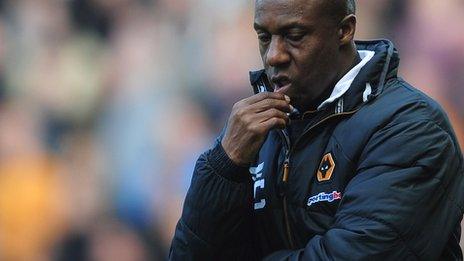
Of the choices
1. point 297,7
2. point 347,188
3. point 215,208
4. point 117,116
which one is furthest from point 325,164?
point 117,116

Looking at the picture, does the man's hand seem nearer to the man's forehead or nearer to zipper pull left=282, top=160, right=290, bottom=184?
zipper pull left=282, top=160, right=290, bottom=184

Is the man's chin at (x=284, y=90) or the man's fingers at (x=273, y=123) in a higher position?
the man's chin at (x=284, y=90)

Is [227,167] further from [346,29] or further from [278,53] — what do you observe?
[346,29]

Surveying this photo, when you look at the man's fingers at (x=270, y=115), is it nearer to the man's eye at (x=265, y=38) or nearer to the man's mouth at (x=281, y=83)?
the man's mouth at (x=281, y=83)

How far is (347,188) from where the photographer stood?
231 centimetres

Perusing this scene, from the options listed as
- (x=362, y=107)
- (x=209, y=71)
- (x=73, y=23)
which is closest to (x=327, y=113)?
(x=362, y=107)

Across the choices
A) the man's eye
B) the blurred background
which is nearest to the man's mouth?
the man's eye

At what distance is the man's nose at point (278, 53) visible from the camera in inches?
96.4

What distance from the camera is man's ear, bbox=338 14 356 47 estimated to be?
8.23 feet

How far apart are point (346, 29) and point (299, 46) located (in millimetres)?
163

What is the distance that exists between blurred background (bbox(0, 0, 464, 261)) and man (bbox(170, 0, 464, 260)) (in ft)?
6.12

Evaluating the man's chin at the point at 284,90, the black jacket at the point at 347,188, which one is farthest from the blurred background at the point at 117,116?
the man's chin at the point at 284,90

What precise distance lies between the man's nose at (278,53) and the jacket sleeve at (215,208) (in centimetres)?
28

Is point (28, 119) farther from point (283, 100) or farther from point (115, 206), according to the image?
point (283, 100)
